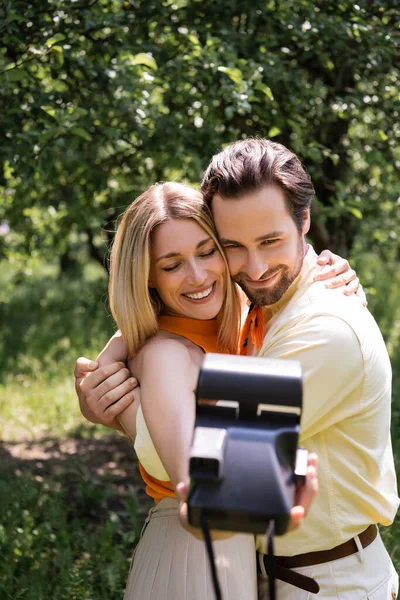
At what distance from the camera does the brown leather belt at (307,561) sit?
6.93ft

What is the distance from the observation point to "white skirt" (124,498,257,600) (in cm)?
207

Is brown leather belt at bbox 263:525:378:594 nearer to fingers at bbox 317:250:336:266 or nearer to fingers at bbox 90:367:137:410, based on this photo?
fingers at bbox 90:367:137:410

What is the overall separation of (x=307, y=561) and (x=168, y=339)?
76cm

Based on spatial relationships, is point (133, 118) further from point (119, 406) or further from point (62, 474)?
point (62, 474)

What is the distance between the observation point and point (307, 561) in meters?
2.14

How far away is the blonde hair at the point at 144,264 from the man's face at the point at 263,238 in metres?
0.08

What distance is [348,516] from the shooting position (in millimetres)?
2109

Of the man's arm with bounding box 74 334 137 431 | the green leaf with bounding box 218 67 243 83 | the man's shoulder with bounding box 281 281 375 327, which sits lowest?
the man's arm with bounding box 74 334 137 431

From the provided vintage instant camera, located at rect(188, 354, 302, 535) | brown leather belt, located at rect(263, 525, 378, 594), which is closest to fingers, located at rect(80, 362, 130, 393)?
brown leather belt, located at rect(263, 525, 378, 594)

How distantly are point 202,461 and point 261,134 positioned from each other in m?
3.27

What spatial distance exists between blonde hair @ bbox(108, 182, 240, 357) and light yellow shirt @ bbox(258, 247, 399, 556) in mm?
412

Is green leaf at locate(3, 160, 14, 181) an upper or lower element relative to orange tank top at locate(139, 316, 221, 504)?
lower

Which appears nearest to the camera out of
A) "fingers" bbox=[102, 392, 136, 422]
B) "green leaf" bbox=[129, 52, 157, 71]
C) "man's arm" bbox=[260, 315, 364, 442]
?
"man's arm" bbox=[260, 315, 364, 442]

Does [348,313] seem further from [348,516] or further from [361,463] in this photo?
[348,516]
